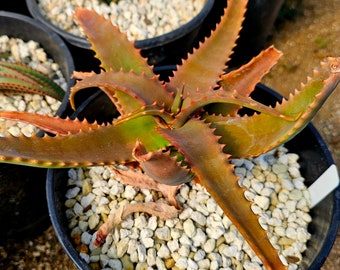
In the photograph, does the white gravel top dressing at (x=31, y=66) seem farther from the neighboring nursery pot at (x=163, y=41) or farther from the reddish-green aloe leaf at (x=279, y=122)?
the reddish-green aloe leaf at (x=279, y=122)

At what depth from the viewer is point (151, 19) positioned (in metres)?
1.74

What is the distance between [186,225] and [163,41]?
2.27ft

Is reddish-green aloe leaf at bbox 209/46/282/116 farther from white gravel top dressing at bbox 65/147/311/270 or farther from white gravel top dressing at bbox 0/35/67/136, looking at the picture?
white gravel top dressing at bbox 0/35/67/136

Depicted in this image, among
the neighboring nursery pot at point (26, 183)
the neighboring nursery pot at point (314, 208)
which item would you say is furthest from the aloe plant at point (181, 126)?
the neighboring nursery pot at point (26, 183)

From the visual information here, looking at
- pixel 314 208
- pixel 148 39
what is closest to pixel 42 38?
pixel 148 39

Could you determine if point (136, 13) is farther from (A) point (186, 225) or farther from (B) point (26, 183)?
(A) point (186, 225)

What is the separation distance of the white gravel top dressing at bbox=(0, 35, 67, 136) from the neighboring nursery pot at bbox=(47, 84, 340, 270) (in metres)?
0.22

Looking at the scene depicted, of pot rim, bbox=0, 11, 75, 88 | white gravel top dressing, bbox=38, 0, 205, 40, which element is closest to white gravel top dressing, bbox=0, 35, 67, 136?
pot rim, bbox=0, 11, 75, 88

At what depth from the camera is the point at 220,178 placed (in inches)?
34.8

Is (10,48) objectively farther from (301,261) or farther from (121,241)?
(301,261)

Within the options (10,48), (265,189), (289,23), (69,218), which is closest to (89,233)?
(69,218)

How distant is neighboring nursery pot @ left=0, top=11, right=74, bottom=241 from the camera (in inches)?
53.9

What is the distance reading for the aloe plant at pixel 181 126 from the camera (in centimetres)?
82

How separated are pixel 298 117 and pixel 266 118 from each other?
5.5 inches
